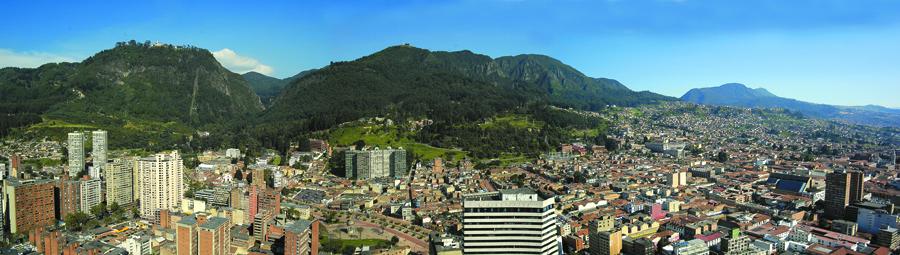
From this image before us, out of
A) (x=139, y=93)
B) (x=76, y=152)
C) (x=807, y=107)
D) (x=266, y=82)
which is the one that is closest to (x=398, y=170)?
(x=76, y=152)

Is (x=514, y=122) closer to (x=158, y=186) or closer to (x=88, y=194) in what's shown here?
(x=158, y=186)

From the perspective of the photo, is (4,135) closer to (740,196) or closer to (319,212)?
(319,212)

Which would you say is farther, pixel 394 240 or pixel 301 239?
pixel 394 240

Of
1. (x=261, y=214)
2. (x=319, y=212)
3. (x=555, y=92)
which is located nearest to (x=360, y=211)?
(x=319, y=212)

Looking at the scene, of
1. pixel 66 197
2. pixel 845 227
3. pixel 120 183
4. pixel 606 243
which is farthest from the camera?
pixel 120 183

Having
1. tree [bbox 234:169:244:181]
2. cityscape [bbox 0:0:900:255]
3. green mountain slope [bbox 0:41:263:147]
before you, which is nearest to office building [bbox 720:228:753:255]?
cityscape [bbox 0:0:900:255]
